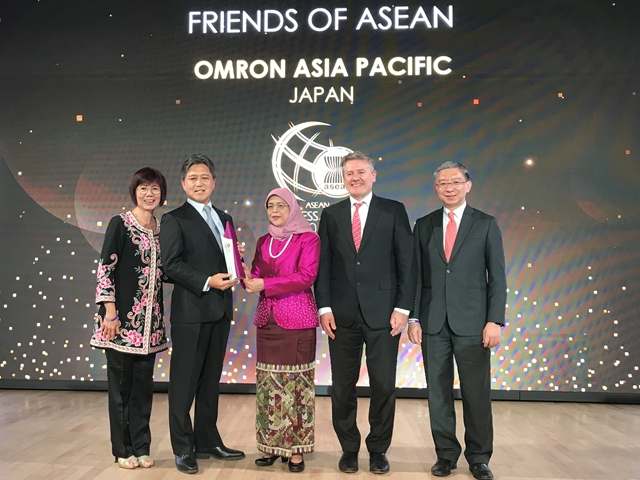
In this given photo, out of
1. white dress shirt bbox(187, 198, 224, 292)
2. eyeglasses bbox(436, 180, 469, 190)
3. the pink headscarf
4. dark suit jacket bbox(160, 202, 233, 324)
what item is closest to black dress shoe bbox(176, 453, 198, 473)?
dark suit jacket bbox(160, 202, 233, 324)

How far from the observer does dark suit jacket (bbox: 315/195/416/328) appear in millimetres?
3096

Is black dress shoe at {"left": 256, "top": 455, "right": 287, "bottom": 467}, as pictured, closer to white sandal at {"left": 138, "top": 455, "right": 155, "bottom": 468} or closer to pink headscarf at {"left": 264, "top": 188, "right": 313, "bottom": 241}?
white sandal at {"left": 138, "top": 455, "right": 155, "bottom": 468}

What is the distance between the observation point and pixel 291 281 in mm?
2975

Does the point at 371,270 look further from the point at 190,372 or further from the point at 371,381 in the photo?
the point at 190,372

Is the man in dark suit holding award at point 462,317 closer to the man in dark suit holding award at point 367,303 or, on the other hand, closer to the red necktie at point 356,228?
the man in dark suit holding award at point 367,303

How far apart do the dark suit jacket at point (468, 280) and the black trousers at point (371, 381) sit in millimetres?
288

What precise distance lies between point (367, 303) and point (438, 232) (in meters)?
0.55

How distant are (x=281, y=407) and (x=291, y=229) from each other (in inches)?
36.8

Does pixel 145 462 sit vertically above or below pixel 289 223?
below

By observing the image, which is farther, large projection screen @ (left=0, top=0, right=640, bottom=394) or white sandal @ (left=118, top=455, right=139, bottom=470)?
large projection screen @ (left=0, top=0, right=640, bottom=394)

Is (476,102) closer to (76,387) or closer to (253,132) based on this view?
(253,132)

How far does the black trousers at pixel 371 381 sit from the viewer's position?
10.2 feet

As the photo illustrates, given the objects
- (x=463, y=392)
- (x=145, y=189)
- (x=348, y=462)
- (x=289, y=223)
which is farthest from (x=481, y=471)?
(x=145, y=189)

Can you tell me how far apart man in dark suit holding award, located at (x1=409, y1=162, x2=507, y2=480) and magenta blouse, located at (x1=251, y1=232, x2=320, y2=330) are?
0.63m
